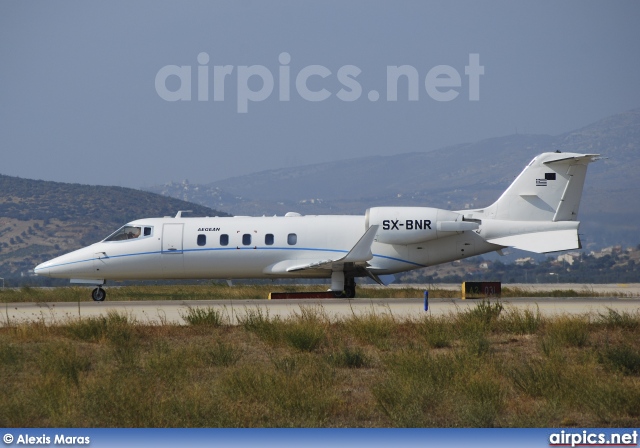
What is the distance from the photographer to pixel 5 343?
18.8 meters

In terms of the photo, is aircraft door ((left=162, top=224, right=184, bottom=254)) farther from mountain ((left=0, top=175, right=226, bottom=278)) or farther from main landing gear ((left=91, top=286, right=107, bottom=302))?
mountain ((left=0, top=175, right=226, bottom=278))

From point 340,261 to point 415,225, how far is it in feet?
8.74

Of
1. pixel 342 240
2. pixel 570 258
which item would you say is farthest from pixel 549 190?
pixel 570 258

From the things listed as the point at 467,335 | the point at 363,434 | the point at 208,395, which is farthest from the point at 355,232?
the point at 363,434

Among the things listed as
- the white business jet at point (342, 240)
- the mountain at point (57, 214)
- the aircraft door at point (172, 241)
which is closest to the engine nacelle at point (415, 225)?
the white business jet at point (342, 240)

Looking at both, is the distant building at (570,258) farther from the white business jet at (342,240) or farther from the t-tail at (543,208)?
the white business jet at (342,240)

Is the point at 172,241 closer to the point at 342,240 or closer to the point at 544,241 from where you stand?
the point at 342,240

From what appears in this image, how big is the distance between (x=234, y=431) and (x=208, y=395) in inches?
110

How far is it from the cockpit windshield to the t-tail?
10696 mm

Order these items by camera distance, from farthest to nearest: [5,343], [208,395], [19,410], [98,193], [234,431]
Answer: [98,193] → [5,343] → [208,395] → [19,410] → [234,431]

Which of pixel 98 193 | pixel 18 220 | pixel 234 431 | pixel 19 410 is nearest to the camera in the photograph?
pixel 234 431

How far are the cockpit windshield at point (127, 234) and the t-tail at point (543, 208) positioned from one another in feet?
35.1

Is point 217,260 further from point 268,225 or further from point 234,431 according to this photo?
point 234,431

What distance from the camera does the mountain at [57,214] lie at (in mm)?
141250
